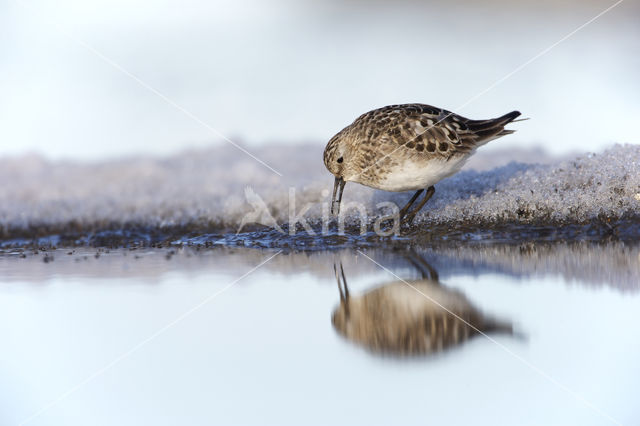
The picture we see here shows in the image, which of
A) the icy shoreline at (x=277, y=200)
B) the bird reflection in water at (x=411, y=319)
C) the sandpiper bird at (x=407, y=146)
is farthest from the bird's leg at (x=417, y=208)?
the bird reflection in water at (x=411, y=319)

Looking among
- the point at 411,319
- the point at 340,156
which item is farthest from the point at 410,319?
the point at 340,156

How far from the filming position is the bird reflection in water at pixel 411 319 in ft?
12.8

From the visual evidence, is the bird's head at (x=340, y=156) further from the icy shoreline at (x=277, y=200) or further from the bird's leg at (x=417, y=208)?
the bird's leg at (x=417, y=208)

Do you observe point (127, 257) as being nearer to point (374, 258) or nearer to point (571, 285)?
point (374, 258)

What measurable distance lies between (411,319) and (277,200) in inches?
197

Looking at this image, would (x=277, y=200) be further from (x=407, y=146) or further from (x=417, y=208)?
(x=407, y=146)

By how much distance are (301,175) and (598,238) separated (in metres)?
5.91

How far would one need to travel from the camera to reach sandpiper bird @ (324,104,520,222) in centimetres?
718

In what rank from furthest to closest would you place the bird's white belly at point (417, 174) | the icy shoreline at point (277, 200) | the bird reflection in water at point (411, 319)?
1. the bird's white belly at point (417, 174)
2. the icy shoreline at point (277, 200)
3. the bird reflection in water at point (411, 319)

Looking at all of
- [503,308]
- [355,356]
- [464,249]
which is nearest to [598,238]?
[464,249]

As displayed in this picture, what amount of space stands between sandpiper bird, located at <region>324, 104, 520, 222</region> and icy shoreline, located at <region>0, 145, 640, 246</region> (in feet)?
1.72

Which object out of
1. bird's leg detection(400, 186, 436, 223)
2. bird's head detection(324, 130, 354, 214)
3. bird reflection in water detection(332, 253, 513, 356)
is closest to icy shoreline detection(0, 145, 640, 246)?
bird's leg detection(400, 186, 436, 223)

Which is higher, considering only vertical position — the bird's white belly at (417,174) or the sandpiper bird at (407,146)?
the sandpiper bird at (407,146)

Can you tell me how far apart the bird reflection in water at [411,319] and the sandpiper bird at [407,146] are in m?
2.23
